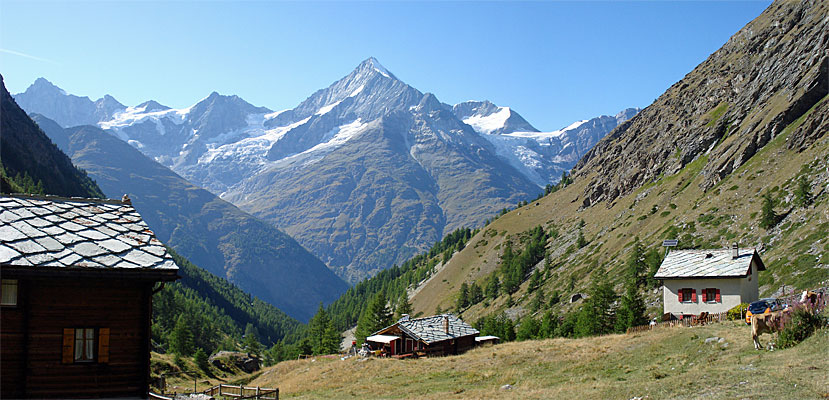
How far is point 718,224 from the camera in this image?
11175 cm

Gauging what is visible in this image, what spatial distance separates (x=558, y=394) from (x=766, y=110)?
452ft

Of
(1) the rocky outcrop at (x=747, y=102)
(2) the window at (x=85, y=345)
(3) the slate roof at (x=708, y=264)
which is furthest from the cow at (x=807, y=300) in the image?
(1) the rocky outcrop at (x=747, y=102)

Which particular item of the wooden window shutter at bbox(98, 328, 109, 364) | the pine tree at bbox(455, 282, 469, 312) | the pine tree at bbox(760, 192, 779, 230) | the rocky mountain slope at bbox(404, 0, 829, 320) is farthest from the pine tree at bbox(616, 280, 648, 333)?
the pine tree at bbox(455, 282, 469, 312)

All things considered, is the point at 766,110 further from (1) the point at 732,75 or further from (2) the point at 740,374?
(2) the point at 740,374

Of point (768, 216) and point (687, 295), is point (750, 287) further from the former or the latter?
point (768, 216)

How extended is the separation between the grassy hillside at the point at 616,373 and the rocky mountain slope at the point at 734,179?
37556 mm

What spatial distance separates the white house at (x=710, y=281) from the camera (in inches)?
2253

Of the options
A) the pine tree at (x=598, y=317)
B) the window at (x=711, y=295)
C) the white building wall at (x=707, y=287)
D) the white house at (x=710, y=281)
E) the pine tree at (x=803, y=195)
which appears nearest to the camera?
the white building wall at (x=707, y=287)

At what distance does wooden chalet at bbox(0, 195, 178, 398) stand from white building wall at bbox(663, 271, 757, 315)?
53.3 metres

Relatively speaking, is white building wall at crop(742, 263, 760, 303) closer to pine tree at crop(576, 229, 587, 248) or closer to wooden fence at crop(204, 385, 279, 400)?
wooden fence at crop(204, 385, 279, 400)

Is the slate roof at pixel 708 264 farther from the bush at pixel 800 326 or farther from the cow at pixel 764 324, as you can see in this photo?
the bush at pixel 800 326

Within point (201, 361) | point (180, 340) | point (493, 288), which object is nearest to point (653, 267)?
point (493, 288)

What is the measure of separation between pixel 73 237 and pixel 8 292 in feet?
8.84

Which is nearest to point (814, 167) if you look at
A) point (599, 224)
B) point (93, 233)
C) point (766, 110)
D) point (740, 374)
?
point (766, 110)
